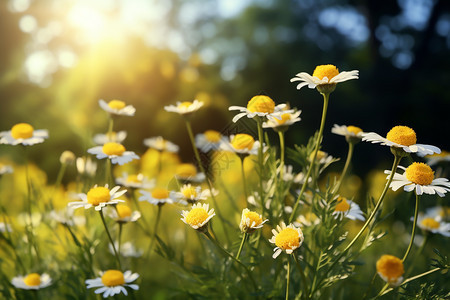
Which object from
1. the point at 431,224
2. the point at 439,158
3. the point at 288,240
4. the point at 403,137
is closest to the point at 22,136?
the point at 288,240

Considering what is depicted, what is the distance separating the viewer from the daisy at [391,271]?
1.22 m

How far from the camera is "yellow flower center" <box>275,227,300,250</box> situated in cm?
108

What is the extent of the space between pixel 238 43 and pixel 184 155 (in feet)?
30.5

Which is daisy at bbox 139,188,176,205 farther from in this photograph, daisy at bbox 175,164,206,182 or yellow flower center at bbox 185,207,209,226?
yellow flower center at bbox 185,207,209,226

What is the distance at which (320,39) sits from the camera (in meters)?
11.6

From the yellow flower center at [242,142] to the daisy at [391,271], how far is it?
0.55 meters

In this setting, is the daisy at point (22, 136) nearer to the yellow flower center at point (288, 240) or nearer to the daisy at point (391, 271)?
the yellow flower center at point (288, 240)

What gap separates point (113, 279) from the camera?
1.43m

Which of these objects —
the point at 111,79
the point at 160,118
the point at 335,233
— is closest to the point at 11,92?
the point at 111,79

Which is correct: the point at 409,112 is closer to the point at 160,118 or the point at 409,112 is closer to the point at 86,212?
the point at 160,118

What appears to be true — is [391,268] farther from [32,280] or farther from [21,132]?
[21,132]

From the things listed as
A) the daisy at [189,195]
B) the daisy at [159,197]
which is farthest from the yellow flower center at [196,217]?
the daisy at [159,197]

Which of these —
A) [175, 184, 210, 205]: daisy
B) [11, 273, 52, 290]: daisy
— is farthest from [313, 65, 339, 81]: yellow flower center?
[11, 273, 52, 290]: daisy

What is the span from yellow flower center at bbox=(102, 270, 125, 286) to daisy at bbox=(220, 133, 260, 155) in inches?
21.6
